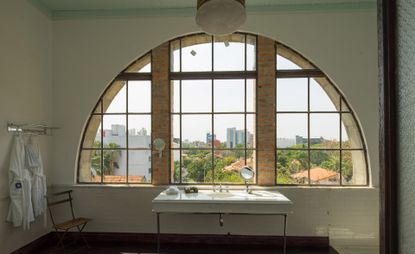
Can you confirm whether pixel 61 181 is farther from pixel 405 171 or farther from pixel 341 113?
pixel 405 171

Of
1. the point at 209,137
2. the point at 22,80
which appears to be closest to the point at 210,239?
the point at 209,137

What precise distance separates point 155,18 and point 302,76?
2514mm

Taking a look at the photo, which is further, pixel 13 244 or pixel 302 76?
pixel 302 76

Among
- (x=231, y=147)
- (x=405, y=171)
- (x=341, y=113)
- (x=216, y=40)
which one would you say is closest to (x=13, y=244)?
(x=231, y=147)

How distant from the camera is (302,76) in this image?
4684 mm

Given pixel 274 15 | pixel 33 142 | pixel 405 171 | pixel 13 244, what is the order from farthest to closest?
1. pixel 274 15
2. pixel 33 142
3. pixel 13 244
4. pixel 405 171

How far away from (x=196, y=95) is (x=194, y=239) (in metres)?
2.27

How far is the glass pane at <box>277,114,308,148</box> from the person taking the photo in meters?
4.70

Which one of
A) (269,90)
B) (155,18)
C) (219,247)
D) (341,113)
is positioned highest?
Result: (155,18)

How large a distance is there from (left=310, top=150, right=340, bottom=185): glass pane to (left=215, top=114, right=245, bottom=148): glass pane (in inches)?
45.4

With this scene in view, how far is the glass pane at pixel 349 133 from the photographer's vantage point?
463 cm

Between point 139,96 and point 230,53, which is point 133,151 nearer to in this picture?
point 139,96

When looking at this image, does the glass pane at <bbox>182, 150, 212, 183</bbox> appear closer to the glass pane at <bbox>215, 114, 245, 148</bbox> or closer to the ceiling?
the glass pane at <bbox>215, 114, 245, 148</bbox>

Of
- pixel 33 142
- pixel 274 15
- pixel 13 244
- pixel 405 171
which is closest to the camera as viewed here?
pixel 405 171
